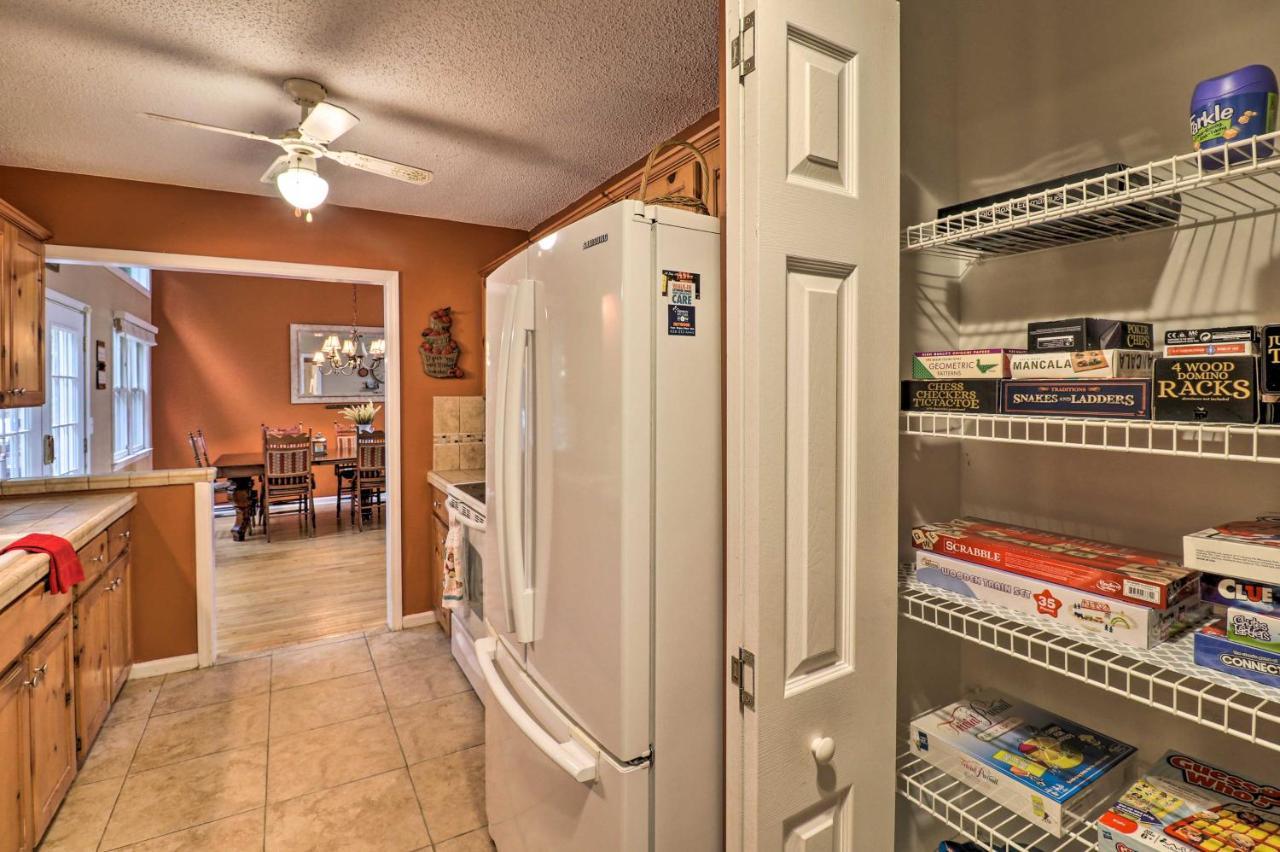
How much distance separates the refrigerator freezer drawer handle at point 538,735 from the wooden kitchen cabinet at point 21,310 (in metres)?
2.54

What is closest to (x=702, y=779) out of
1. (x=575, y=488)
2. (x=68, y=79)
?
(x=575, y=488)

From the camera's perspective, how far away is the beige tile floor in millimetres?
2117

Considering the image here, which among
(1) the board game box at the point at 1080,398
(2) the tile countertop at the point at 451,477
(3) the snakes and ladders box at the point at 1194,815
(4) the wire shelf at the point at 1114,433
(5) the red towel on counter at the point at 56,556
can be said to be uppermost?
(1) the board game box at the point at 1080,398

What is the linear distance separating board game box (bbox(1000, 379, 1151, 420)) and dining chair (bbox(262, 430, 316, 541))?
6.53 metres

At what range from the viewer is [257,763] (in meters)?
2.50

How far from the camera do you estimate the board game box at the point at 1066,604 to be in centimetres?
93

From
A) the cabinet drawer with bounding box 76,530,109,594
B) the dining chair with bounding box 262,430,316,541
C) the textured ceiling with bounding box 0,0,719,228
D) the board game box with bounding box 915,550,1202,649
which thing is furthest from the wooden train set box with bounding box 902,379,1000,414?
the dining chair with bounding box 262,430,316,541

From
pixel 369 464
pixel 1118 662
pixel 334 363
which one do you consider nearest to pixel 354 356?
pixel 334 363

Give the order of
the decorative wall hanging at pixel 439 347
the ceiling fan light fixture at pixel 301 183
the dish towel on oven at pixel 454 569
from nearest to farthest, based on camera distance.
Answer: the ceiling fan light fixture at pixel 301 183 → the dish towel on oven at pixel 454 569 → the decorative wall hanging at pixel 439 347

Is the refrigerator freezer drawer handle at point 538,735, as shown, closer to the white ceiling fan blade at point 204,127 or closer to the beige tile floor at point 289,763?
the beige tile floor at point 289,763

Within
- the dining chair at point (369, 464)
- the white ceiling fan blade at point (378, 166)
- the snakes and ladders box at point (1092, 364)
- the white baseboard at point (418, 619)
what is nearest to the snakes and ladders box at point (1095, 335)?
the snakes and ladders box at point (1092, 364)

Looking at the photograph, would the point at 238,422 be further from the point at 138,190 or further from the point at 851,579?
the point at 851,579

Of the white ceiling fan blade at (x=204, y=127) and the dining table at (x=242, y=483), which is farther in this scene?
the dining table at (x=242, y=483)

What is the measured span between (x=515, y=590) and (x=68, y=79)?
2417 millimetres
